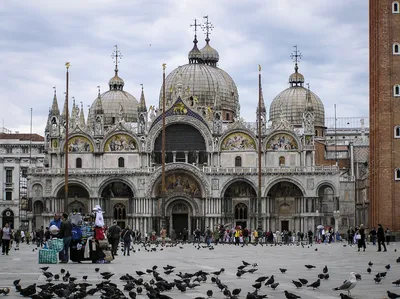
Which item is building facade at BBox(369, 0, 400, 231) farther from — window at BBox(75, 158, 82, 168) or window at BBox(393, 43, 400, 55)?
window at BBox(75, 158, 82, 168)

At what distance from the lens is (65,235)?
30.0 m

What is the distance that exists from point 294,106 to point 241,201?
19.8 m

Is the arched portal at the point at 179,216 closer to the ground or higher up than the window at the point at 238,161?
closer to the ground

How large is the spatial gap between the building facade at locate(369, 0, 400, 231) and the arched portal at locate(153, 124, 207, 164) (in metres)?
21.8

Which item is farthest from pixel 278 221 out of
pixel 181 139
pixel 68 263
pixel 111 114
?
pixel 68 263

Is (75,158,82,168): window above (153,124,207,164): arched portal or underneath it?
underneath

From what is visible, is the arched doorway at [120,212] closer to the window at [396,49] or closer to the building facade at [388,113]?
the building facade at [388,113]

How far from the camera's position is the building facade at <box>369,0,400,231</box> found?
6169 cm

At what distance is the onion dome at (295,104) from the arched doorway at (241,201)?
16.1 meters

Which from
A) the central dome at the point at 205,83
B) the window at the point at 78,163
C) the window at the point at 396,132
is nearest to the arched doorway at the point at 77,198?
the window at the point at 78,163

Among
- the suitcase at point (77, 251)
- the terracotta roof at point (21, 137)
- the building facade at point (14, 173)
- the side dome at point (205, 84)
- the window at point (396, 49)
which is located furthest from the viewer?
the terracotta roof at point (21, 137)

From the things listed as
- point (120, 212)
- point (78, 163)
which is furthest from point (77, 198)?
point (120, 212)

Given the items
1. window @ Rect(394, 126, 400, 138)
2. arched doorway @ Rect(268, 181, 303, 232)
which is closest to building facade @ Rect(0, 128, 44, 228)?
arched doorway @ Rect(268, 181, 303, 232)

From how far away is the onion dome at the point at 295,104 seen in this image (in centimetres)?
9594
